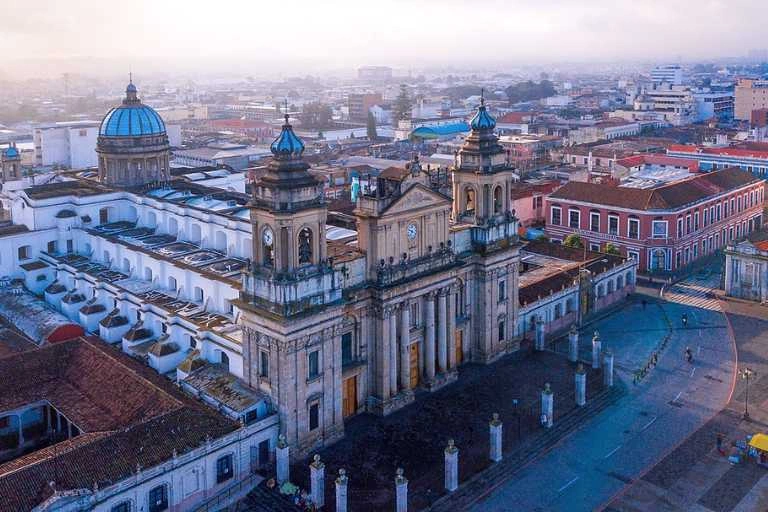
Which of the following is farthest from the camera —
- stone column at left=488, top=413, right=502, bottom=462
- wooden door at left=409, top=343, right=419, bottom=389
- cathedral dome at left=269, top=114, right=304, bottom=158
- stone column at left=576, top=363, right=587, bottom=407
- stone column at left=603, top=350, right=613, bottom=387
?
stone column at left=603, top=350, right=613, bottom=387

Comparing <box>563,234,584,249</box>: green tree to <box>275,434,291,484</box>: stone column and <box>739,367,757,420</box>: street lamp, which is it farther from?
<box>275,434,291,484</box>: stone column

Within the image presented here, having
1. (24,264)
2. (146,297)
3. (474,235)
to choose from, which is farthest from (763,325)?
(24,264)

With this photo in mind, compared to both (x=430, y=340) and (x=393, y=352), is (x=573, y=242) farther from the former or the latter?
(x=393, y=352)

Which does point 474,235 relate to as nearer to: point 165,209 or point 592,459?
point 592,459

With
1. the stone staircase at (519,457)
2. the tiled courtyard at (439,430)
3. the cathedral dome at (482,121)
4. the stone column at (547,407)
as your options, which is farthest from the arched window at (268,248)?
the cathedral dome at (482,121)

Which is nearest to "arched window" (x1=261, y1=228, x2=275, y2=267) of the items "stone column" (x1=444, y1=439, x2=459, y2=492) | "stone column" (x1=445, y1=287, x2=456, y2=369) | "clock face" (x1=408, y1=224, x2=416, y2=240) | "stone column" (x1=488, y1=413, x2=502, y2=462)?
"clock face" (x1=408, y1=224, x2=416, y2=240)

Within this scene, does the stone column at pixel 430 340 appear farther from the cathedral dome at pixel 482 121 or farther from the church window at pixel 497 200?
the cathedral dome at pixel 482 121
